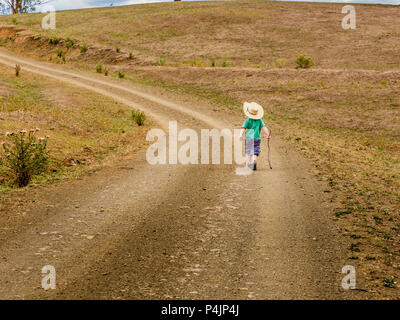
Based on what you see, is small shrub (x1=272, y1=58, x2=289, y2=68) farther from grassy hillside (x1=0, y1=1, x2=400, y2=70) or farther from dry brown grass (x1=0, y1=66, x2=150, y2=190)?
dry brown grass (x1=0, y1=66, x2=150, y2=190)

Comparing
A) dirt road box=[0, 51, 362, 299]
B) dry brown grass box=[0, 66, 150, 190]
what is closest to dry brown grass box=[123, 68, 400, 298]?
dirt road box=[0, 51, 362, 299]

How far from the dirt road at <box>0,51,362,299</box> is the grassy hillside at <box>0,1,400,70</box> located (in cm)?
2789

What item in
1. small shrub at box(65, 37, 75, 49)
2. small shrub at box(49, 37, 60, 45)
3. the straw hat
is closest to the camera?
the straw hat

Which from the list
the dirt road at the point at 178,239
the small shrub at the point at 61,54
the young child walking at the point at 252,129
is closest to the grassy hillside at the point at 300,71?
the small shrub at the point at 61,54

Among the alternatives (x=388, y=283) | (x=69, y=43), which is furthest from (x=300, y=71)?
(x=388, y=283)

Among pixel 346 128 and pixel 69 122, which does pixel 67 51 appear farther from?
pixel 346 128

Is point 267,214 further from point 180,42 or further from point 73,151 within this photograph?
point 180,42

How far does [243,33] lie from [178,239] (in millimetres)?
46748

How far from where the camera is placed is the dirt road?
16.8ft

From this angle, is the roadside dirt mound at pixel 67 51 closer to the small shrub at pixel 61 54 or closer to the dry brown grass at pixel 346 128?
the small shrub at pixel 61 54

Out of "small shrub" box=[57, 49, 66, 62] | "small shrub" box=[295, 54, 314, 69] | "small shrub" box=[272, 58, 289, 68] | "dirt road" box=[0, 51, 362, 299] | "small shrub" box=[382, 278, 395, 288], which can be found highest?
"small shrub" box=[57, 49, 66, 62]

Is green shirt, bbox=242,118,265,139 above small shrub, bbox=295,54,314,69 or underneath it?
underneath

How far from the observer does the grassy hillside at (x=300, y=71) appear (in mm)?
8984

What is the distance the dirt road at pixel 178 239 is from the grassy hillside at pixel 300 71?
807 mm
